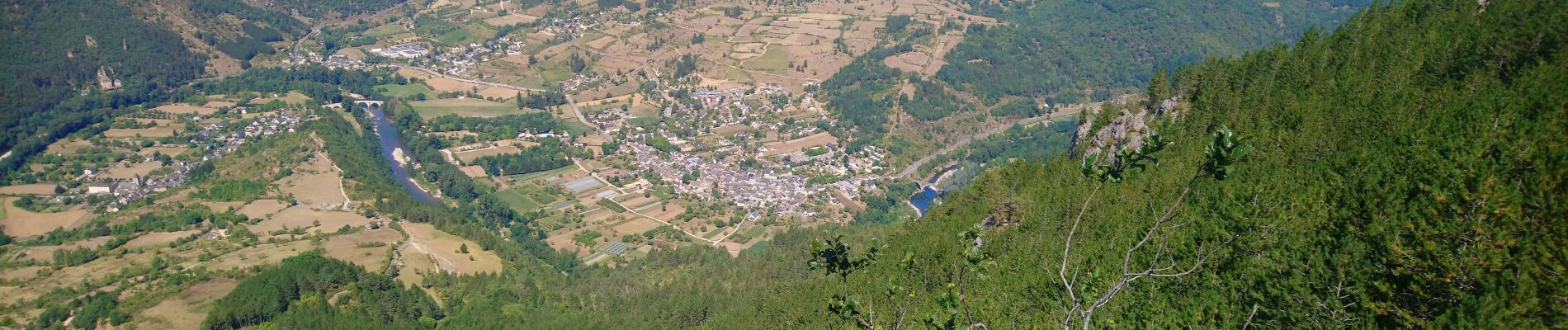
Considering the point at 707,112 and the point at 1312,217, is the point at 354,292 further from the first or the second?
the point at 707,112

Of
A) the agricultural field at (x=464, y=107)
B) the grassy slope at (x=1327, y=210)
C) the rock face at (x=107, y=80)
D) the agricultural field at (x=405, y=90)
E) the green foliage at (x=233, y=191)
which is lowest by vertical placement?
the agricultural field at (x=405, y=90)

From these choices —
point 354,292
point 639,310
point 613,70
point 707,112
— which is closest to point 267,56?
point 613,70

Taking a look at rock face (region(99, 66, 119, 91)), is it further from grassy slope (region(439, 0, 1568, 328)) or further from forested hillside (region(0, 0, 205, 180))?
grassy slope (region(439, 0, 1568, 328))

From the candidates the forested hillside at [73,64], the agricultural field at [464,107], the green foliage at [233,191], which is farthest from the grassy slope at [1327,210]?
the forested hillside at [73,64]

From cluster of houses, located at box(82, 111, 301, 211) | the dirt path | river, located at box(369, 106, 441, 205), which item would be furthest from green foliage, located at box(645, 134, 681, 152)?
cluster of houses, located at box(82, 111, 301, 211)

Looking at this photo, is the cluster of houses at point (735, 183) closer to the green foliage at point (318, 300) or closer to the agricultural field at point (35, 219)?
the green foliage at point (318, 300)

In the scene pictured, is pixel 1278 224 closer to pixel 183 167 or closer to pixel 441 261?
pixel 441 261

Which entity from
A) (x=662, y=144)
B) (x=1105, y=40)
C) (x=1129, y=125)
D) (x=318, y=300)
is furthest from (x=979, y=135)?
(x=318, y=300)
